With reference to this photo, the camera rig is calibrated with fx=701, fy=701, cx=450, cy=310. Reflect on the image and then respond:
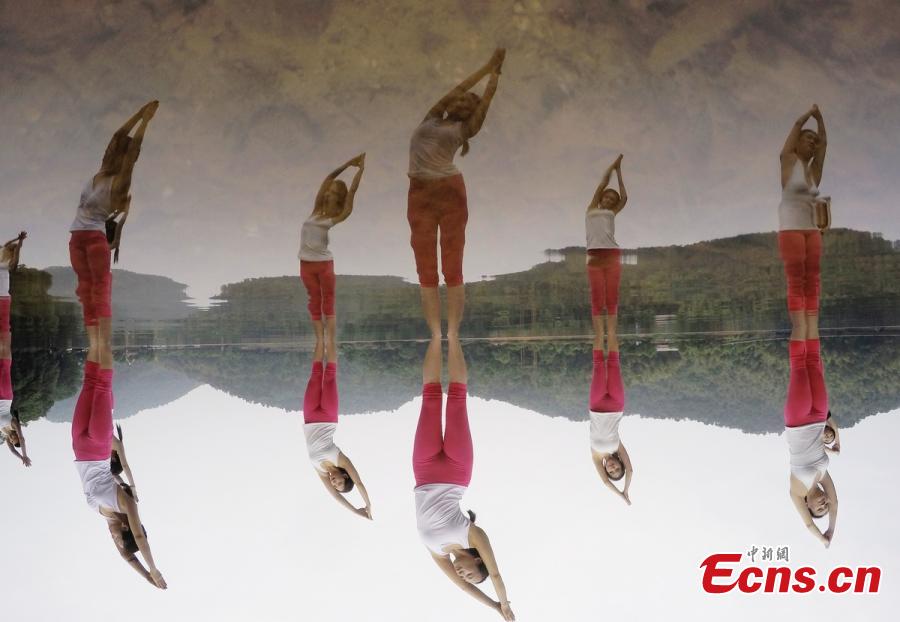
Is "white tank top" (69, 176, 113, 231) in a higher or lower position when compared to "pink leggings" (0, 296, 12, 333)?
higher

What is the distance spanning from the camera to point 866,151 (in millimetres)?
7820

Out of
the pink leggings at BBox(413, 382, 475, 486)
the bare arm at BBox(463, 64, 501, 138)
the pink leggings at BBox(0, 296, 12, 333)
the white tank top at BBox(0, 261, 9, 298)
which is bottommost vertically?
the pink leggings at BBox(413, 382, 475, 486)

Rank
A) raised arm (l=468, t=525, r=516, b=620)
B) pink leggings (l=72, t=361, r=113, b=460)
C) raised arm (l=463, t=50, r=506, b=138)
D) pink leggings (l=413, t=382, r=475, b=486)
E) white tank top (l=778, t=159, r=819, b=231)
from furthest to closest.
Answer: white tank top (l=778, t=159, r=819, b=231) → pink leggings (l=72, t=361, r=113, b=460) → raised arm (l=463, t=50, r=506, b=138) → pink leggings (l=413, t=382, r=475, b=486) → raised arm (l=468, t=525, r=516, b=620)

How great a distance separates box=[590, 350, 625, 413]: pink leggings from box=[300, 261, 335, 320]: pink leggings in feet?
6.66

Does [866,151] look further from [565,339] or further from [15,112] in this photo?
[15,112]

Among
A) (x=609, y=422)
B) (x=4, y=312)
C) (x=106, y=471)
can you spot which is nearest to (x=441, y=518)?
(x=609, y=422)

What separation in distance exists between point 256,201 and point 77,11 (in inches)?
120

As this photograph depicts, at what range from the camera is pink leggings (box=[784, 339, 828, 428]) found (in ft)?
12.5

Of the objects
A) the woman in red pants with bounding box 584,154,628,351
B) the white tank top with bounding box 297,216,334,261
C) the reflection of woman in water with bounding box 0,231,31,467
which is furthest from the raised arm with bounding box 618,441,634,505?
the reflection of woman in water with bounding box 0,231,31,467

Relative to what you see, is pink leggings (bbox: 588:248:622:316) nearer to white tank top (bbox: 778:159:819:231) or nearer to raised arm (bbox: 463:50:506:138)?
white tank top (bbox: 778:159:819:231)

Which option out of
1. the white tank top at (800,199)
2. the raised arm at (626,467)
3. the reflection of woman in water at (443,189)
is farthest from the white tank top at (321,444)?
the white tank top at (800,199)

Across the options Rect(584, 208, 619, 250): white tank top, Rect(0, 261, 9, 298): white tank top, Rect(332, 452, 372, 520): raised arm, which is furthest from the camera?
Rect(0, 261, 9, 298): white tank top

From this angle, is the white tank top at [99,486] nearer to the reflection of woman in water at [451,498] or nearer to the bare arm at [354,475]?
the bare arm at [354,475]

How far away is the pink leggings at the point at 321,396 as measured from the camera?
176 inches
